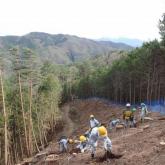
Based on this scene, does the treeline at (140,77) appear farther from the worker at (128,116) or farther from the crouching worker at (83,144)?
the crouching worker at (83,144)

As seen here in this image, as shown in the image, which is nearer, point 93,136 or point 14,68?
point 93,136

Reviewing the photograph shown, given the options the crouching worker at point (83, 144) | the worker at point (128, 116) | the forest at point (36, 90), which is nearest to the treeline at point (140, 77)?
the forest at point (36, 90)

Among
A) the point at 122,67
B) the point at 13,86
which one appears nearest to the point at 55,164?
the point at 13,86

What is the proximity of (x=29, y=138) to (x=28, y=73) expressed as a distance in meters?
8.61

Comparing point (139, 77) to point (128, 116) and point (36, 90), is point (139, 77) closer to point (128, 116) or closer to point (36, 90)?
point (36, 90)

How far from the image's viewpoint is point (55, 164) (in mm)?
23453

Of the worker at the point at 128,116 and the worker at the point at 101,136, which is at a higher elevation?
the worker at the point at 101,136

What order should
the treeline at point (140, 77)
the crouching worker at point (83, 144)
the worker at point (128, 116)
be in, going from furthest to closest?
the treeline at point (140, 77)
the worker at point (128, 116)
the crouching worker at point (83, 144)

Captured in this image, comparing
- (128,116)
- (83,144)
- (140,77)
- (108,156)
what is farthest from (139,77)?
(108,156)

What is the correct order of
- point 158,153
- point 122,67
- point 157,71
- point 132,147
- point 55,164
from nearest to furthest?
point 158,153
point 132,147
point 55,164
point 157,71
point 122,67

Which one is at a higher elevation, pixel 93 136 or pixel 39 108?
pixel 93 136

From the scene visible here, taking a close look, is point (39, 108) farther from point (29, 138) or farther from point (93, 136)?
point (93, 136)

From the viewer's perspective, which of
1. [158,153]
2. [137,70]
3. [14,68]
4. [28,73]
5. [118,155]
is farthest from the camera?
[137,70]

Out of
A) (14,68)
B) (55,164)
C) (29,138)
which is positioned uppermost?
(14,68)
